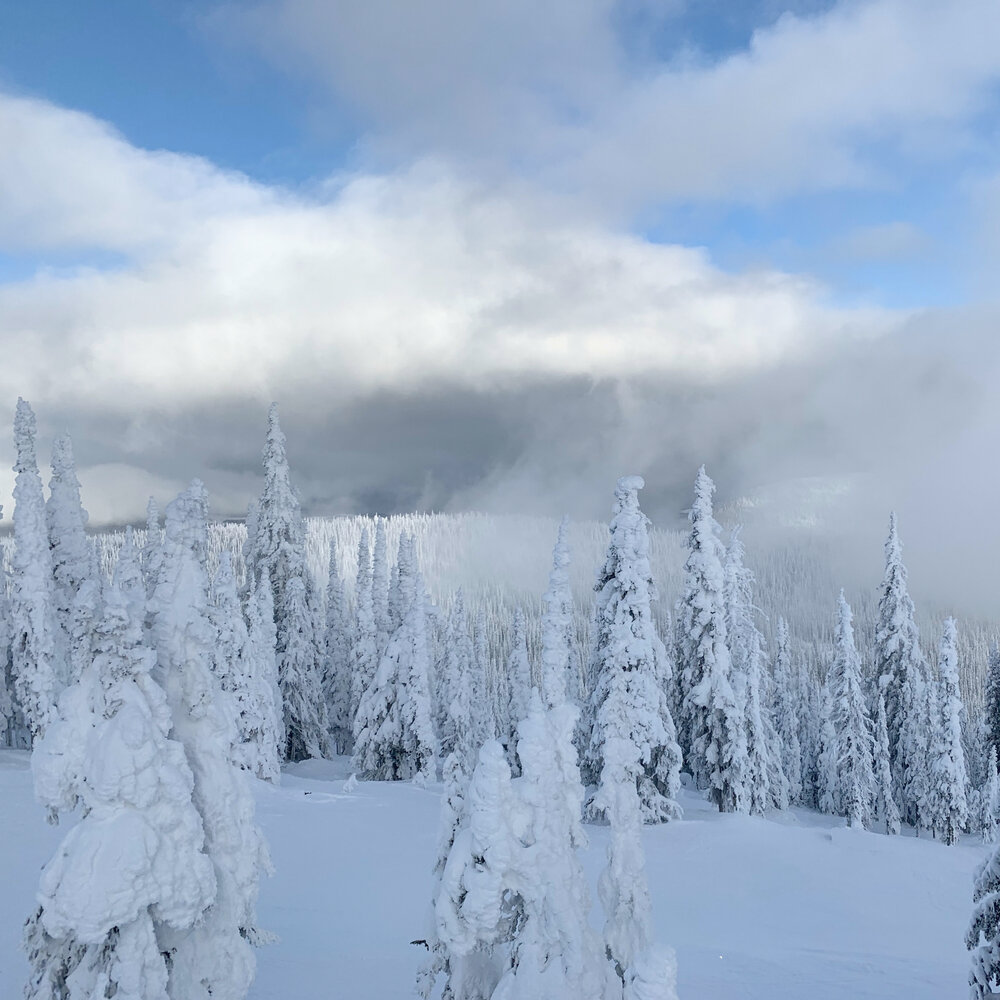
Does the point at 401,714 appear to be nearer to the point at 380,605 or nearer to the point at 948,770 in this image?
the point at 380,605

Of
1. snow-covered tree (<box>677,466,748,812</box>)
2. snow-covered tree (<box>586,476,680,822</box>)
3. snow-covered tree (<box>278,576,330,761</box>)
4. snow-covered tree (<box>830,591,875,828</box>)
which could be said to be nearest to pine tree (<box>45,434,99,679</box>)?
snow-covered tree (<box>278,576,330,761</box>)

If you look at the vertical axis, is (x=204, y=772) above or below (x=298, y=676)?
above

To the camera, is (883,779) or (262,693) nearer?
(262,693)

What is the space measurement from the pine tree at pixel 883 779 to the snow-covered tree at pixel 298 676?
109 feet

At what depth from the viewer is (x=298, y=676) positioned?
1821 inches

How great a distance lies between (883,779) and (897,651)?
7.18m

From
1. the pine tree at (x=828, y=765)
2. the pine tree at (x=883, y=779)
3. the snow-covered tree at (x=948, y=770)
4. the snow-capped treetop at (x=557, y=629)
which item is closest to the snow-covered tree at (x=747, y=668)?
the snow-capped treetop at (x=557, y=629)

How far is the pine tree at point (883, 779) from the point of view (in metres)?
42.5

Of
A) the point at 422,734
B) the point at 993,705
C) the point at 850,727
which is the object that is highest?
the point at 422,734

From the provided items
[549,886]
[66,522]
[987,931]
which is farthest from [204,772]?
[66,522]

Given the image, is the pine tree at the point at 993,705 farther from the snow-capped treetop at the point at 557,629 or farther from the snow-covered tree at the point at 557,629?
the snow-covered tree at the point at 557,629

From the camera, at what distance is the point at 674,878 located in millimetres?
23062

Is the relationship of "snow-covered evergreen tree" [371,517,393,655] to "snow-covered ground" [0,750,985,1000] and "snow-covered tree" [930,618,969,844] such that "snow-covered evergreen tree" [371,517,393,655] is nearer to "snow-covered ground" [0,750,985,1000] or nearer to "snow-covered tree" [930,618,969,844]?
"snow-covered ground" [0,750,985,1000]

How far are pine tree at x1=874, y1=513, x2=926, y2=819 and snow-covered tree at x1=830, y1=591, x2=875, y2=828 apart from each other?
1.93 meters
